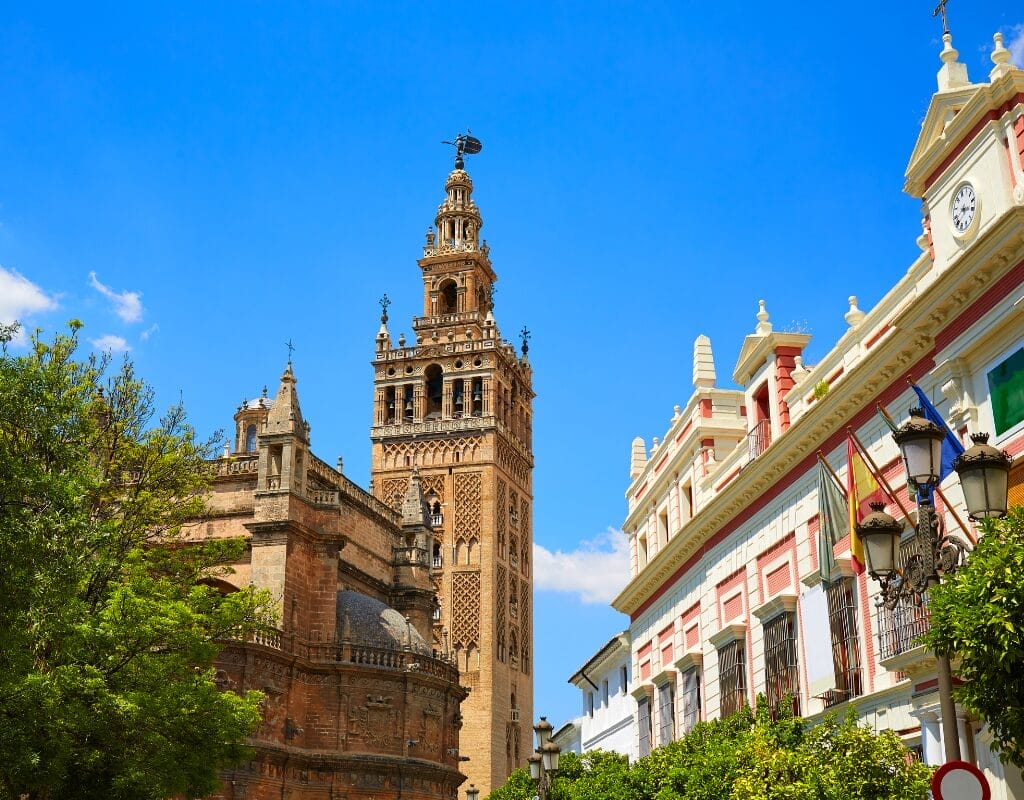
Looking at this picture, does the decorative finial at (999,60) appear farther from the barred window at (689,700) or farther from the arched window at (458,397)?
the arched window at (458,397)

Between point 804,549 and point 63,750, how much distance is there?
13443 millimetres

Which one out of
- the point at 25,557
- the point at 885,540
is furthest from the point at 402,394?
the point at 885,540

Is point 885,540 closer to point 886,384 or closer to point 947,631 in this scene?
point 947,631

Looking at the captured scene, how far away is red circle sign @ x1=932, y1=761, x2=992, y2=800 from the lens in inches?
332

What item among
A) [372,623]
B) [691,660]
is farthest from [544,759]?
[372,623]

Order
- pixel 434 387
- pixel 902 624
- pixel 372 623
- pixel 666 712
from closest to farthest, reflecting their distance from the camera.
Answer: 1. pixel 902 624
2. pixel 666 712
3. pixel 372 623
4. pixel 434 387

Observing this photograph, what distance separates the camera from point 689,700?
27266 mm

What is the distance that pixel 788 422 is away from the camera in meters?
23.1

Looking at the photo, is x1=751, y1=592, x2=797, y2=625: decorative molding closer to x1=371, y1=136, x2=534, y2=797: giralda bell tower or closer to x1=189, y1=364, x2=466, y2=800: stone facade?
x1=189, y1=364, x2=466, y2=800: stone facade

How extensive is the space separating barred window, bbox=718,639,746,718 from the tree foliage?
150 centimetres

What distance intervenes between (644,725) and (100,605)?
1440 cm

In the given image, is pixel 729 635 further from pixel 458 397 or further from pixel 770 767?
pixel 458 397

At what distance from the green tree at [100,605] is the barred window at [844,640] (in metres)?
11.5

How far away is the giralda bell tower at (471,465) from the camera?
6103cm
